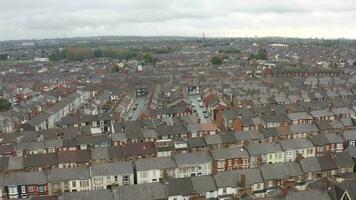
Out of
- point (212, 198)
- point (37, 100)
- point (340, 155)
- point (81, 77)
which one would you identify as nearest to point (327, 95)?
point (340, 155)

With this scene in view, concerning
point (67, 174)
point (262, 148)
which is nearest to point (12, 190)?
point (67, 174)

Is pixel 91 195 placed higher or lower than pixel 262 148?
lower

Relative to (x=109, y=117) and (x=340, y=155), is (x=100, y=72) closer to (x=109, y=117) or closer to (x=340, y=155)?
(x=109, y=117)

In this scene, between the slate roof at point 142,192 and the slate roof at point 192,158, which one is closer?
the slate roof at point 142,192

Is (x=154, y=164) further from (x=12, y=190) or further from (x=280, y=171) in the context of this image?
(x=12, y=190)

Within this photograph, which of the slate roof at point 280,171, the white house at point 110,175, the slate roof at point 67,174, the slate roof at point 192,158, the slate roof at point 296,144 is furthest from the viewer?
the slate roof at point 296,144

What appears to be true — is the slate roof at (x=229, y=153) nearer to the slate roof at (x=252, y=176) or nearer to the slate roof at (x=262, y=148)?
the slate roof at (x=262, y=148)

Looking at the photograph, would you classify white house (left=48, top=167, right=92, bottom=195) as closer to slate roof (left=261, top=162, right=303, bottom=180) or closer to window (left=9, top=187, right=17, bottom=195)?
window (left=9, top=187, right=17, bottom=195)

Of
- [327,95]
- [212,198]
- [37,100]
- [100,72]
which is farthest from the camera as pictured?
[100,72]

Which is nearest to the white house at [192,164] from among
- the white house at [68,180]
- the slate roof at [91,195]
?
the white house at [68,180]

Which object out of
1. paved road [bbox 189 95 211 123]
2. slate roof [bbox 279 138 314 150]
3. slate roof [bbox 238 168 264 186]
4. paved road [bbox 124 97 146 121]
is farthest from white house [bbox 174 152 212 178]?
paved road [bbox 124 97 146 121]

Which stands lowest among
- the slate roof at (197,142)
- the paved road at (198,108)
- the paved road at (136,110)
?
the paved road at (136,110)
